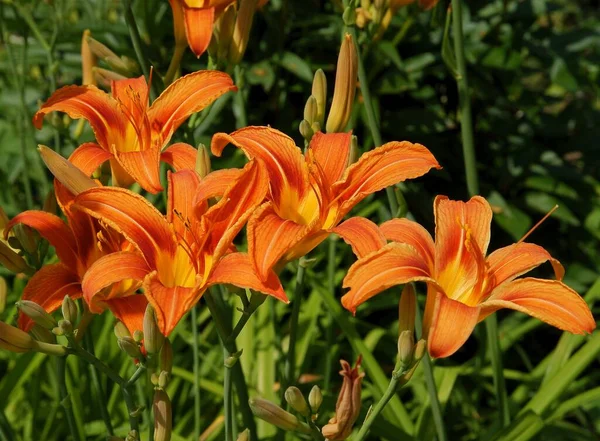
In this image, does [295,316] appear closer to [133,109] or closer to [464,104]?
[133,109]

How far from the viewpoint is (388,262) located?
3.42 feet

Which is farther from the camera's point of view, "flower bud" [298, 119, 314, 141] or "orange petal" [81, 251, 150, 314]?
"flower bud" [298, 119, 314, 141]

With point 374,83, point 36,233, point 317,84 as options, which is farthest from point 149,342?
point 374,83

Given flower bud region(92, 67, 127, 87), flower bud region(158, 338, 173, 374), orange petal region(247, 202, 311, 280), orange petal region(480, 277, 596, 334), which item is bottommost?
flower bud region(158, 338, 173, 374)

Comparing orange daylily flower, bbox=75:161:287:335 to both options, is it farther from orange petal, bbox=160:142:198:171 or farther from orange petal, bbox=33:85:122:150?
orange petal, bbox=33:85:122:150

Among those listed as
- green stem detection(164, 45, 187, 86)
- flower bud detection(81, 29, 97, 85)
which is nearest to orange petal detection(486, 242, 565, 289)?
green stem detection(164, 45, 187, 86)

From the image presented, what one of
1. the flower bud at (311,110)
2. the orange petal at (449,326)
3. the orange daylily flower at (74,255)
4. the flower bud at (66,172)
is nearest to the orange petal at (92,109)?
the orange daylily flower at (74,255)

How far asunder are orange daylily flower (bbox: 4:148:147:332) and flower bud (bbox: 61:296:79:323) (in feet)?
0.10

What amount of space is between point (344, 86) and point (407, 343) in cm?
48

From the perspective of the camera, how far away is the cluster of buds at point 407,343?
3.67 ft

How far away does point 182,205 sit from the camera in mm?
1153

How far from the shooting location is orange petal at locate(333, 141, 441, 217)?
45.7 inches

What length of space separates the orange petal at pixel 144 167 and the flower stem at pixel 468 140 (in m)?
0.70

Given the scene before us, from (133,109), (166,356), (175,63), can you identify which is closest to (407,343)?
(166,356)
